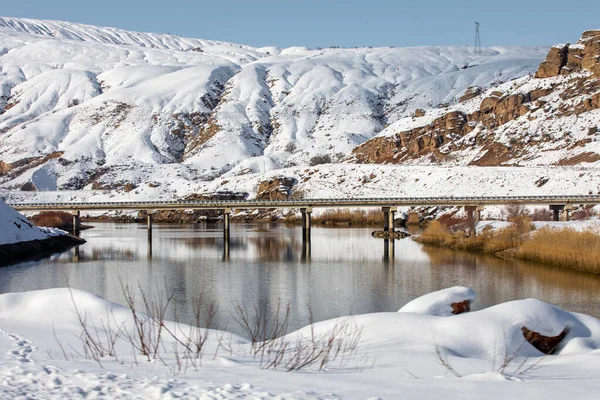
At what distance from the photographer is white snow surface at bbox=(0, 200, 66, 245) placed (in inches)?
2206

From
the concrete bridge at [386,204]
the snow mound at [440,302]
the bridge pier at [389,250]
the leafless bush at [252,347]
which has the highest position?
the concrete bridge at [386,204]

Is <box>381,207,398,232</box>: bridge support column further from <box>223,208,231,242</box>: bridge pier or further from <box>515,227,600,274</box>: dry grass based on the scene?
<box>515,227,600,274</box>: dry grass

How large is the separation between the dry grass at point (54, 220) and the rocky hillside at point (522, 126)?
83421 millimetres

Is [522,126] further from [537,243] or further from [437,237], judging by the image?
[537,243]

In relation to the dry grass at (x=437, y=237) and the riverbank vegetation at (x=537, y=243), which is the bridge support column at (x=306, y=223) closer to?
the dry grass at (x=437, y=237)

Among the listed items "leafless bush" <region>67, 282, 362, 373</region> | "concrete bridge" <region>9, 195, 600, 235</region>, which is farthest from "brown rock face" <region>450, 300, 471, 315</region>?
"concrete bridge" <region>9, 195, 600, 235</region>

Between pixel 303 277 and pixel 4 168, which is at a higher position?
pixel 4 168

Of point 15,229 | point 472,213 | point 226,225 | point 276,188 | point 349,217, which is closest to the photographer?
point 15,229

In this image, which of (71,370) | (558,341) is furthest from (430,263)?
(71,370)

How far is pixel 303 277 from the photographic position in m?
38.5

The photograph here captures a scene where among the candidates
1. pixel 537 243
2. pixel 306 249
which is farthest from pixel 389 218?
pixel 537 243

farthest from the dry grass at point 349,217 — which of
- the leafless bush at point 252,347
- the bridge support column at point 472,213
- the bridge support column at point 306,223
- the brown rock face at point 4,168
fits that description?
the brown rock face at point 4,168

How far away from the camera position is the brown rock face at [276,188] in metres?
136

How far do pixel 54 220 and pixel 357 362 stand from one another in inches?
3998
